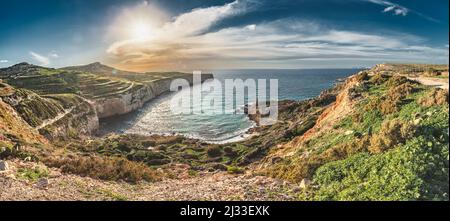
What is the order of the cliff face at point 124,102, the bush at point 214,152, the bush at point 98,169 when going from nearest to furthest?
1. the bush at point 98,169
2. the bush at point 214,152
3. the cliff face at point 124,102

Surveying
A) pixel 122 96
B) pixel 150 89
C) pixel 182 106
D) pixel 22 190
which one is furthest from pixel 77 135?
pixel 150 89

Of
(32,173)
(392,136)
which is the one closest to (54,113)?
(32,173)

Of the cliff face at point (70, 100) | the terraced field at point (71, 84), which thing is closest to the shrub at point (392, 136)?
the cliff face at point (70, 100)

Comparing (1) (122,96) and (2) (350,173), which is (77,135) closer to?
(1) (122,96)

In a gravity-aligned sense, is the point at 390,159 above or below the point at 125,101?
above

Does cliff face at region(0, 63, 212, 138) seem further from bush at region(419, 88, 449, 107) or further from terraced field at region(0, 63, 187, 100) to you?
bush at region(419, 88, 449, 107)

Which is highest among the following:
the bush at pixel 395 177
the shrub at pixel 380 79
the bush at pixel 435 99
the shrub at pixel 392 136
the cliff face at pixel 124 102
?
the shrub at pixel 380 79

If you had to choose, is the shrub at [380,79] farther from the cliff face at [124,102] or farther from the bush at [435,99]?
the cliff face at [124,102]

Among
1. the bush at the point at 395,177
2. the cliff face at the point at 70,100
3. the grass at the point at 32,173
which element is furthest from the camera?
the cliff face at the point at 70,100

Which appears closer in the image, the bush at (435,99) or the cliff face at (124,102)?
the bush at (435,99)

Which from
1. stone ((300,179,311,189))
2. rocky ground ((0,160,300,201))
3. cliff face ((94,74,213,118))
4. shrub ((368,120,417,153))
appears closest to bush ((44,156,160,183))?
rocky ground ((0,160,300,201))

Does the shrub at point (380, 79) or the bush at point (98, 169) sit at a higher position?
the shrub at point (380, 79)

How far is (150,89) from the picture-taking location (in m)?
125

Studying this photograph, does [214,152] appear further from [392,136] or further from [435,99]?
[392,136]
